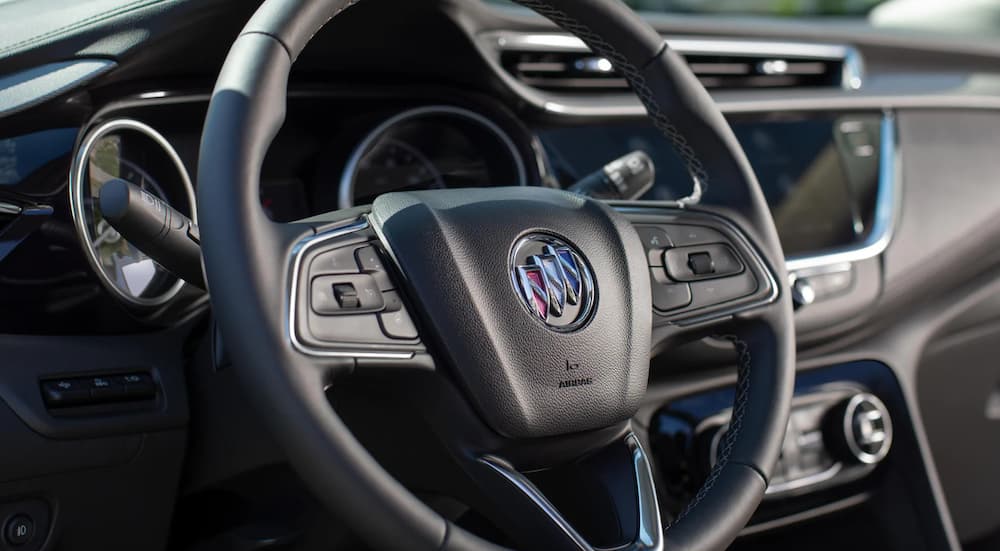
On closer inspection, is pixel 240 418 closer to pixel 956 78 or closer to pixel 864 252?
pixel 864 252

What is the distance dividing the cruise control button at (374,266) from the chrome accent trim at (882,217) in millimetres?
996

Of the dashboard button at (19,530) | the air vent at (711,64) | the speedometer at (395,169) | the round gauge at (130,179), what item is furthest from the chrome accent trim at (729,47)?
the dashboard button at (19,530)

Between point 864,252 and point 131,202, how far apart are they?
54.8 inches

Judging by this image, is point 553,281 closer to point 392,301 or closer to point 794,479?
point 392,301

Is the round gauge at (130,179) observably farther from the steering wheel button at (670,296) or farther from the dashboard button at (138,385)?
the steering wheel button at (670,296)

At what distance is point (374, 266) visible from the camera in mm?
1168

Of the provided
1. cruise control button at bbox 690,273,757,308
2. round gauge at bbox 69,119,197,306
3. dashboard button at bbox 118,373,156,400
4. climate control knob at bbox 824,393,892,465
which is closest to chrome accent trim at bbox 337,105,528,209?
round gauge at bbox 69,119,197,306

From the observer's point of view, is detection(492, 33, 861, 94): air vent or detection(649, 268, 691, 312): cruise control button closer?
detection(649, 268, 691, 312): cruise control button

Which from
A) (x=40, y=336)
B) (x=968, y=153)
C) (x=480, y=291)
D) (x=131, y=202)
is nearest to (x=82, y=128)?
(x=40, y=336)

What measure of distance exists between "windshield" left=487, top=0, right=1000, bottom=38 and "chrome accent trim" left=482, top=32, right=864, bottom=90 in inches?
4.9

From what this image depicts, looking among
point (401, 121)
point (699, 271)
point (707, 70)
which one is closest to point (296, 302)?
point (699, 271)

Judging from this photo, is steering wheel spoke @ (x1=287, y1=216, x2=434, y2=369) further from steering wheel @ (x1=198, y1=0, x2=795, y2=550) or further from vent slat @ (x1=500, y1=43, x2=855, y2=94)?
vent slat @ (x1=500, y1=43, x2=855, y2=94)

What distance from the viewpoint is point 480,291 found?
1172mm

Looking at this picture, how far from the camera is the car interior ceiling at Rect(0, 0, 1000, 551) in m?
1.13
